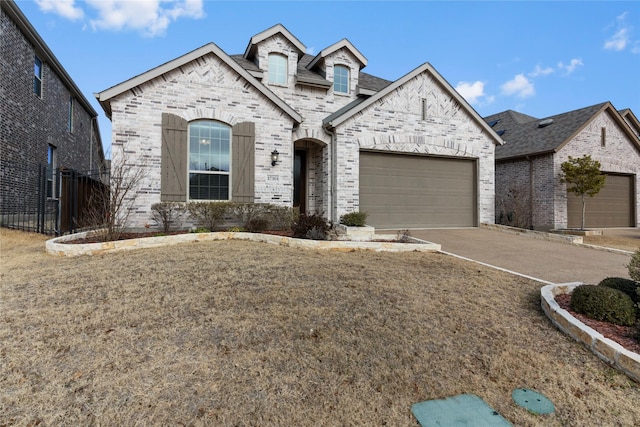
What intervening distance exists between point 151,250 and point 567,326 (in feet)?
22.2

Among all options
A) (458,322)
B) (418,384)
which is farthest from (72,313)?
(458,322)

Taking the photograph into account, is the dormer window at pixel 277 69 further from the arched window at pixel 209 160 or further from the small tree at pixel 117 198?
the small tree at pixel 117 198

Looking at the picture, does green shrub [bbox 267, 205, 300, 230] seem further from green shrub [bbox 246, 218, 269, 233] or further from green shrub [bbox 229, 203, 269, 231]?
Answer: green shrub [bbox 246, 218, 269, 233]

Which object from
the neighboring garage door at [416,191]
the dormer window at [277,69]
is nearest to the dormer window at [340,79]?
the dormer window at [277,69]

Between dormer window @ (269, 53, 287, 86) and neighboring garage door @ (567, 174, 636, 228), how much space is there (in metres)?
13.1

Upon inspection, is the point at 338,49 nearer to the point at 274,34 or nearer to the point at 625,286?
the point at 274,34

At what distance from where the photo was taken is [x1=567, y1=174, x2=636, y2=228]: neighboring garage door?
45.6ft

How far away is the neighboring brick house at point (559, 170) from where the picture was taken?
1338cm

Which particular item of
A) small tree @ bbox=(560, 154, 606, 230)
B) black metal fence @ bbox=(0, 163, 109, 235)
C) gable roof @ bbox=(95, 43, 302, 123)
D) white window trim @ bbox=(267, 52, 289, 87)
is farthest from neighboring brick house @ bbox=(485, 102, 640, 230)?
black metal fence @ bbox=(0, 163, 109, 235)

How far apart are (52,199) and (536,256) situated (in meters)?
13.9

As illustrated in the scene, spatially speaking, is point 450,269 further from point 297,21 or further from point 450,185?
point 297,21

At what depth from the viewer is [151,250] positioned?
638cm

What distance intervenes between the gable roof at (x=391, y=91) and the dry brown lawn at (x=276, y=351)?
709 centimetres

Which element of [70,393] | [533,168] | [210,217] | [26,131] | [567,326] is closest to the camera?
[70,393]
